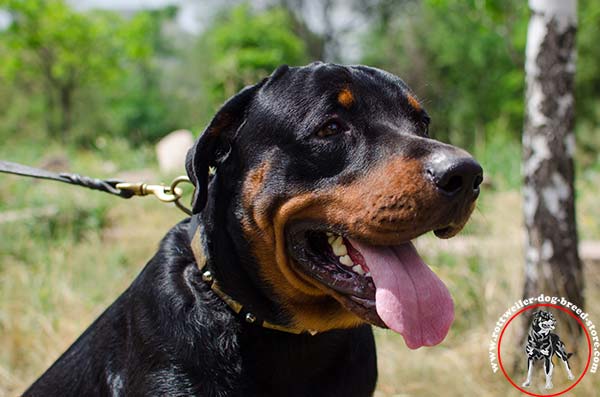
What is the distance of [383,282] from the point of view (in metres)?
2.12

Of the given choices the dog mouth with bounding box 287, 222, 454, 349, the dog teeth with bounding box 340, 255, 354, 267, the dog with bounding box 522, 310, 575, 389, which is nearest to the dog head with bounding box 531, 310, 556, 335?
the dog with bounding box 522, 310, 575, 389

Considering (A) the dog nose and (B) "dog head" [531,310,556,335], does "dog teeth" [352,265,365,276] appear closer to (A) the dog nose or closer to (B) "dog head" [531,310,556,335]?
(A) the dog nose

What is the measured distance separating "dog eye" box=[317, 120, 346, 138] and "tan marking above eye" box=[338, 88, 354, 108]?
0.24 ft

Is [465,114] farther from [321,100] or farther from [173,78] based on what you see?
[321,100]

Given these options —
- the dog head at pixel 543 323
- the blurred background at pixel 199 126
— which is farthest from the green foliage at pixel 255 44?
the dog head at pixel 543 323

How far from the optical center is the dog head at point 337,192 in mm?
2031

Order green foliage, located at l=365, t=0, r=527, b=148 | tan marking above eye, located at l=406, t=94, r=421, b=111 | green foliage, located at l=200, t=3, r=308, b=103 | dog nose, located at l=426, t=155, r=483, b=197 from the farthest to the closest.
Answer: green foliage, located at l=365, t=0, r=527, b=148 < green foliage, located at l=200, t=3, r=308, b=103 < tan marking above eye, located at l=406, t=94, r=421, b=111 < dog nose, located at l=426, t=155, r=483, b=197

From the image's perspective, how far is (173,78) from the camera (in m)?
34.1

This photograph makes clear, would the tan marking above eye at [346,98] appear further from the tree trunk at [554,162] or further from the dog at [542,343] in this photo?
the dog at [542,343]

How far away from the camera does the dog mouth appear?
210cm

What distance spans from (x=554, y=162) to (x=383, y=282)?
82.5 inches

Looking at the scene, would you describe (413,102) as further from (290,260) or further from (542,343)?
(542,343)

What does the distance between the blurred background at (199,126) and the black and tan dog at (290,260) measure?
1180 mm

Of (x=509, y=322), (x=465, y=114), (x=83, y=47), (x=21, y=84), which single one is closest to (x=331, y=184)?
(x=509, y=322)
